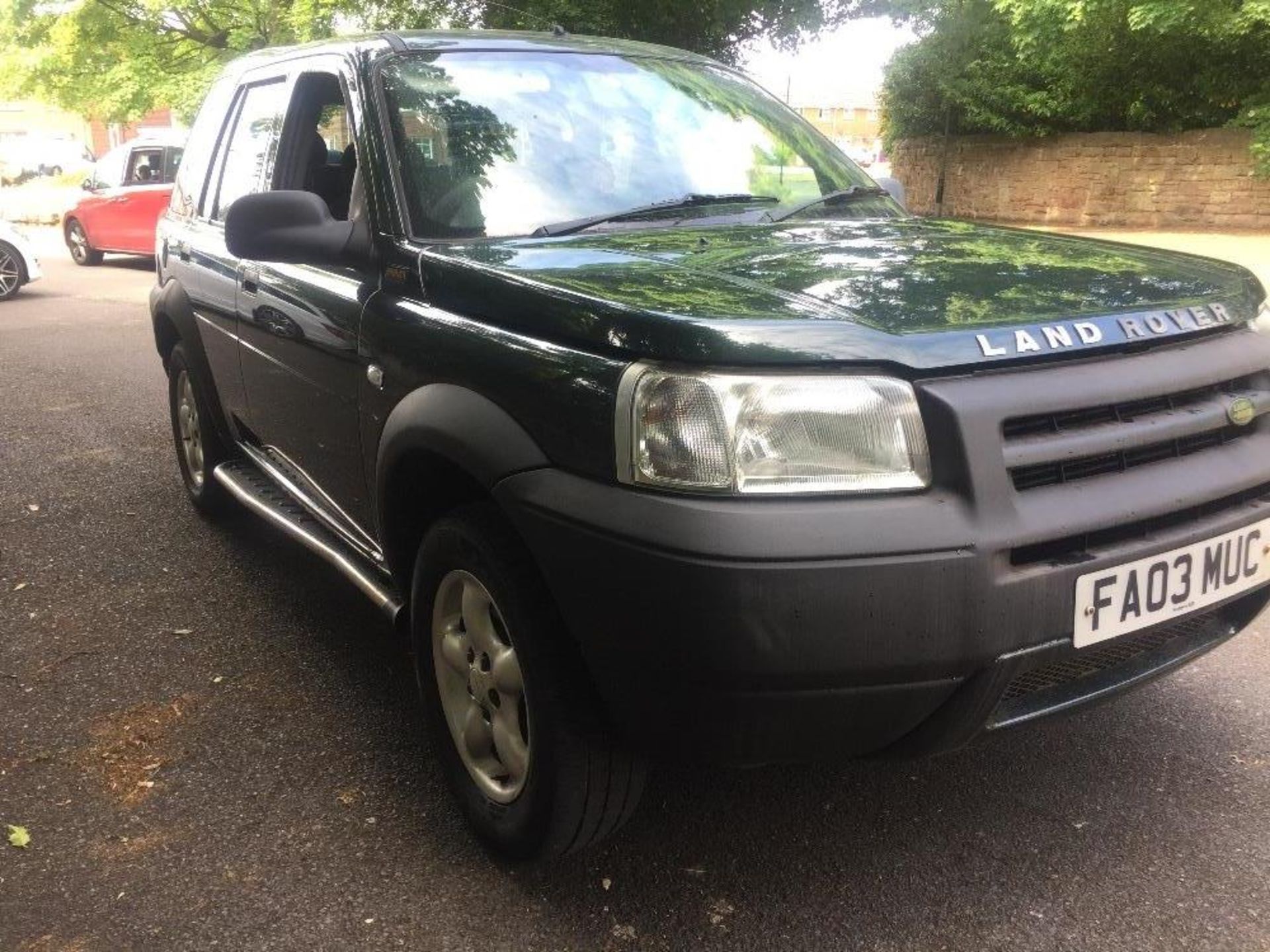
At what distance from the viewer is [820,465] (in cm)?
194

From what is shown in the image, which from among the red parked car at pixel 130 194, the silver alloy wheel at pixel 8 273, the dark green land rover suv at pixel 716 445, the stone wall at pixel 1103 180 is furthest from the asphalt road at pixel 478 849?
the stone wall at pixel 1103 180

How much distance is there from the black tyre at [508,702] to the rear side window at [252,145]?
182 cm

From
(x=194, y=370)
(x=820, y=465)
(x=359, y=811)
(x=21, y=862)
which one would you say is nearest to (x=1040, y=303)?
(x=820, y=465)

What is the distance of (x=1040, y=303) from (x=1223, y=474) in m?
0.52

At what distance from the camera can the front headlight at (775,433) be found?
1.92 meters

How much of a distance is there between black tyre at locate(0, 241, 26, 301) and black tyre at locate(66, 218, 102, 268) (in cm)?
438

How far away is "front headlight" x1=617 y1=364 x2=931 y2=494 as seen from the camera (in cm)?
192

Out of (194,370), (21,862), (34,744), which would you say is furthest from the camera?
(194,370)

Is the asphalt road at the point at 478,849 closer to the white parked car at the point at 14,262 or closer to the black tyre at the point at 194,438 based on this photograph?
the black tyre at the point at 194,438

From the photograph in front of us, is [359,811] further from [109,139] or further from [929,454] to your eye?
[109,139]

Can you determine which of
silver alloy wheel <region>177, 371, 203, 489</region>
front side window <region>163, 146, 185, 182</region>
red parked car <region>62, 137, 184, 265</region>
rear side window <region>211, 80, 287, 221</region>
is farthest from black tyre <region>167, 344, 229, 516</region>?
front side window <region>163, 146, 185, 182</region>

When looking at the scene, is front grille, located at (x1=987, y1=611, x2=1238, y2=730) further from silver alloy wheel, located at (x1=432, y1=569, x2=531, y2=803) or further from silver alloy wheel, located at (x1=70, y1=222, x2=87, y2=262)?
silver alloy wheel, located at (x1=70, y1=222, x2=87, y2=262)

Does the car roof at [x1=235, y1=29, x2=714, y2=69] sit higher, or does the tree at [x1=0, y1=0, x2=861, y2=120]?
the tree at [x1=0, y1=0, x2=861, y2=120]

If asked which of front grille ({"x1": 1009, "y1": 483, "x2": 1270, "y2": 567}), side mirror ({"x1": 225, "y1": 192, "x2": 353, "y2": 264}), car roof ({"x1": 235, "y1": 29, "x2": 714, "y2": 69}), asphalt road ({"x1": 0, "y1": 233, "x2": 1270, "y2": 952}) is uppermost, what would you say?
car roof ({"x1": 235, "y1": 29, "x2": 714, "y2": 69})
